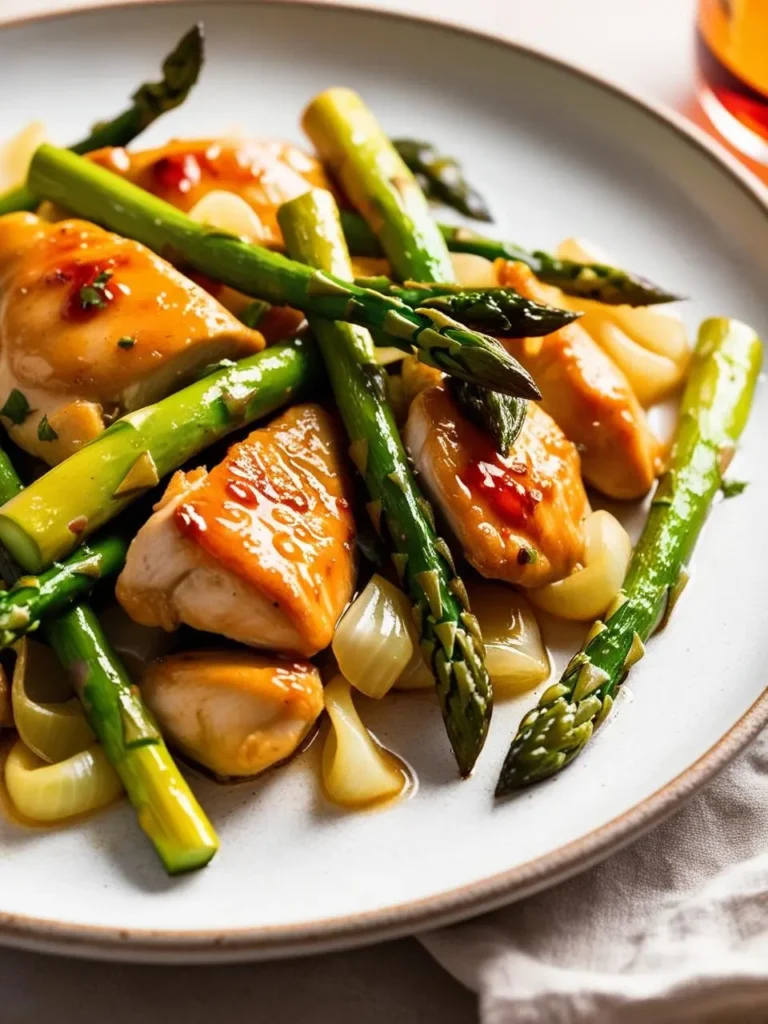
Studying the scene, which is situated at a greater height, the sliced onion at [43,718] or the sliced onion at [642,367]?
the sliced onion at [642,367]

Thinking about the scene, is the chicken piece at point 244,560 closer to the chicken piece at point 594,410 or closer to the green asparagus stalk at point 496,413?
the green asparagus stalk at point 496,413

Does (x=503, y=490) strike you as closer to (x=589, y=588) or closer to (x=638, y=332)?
(x=589, y=588)

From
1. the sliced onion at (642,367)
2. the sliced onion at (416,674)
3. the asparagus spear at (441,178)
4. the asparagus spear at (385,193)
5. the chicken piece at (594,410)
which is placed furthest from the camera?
the asparagus spear at (441,178)

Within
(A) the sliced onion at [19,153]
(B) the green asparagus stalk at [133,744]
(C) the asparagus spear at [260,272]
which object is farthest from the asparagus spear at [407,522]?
(A) the sliced onion at [19,153]

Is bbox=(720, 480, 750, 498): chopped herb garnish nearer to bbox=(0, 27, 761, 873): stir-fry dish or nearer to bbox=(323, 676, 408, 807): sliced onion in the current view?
bbox=(0, 27, 761, 873): stir-fry dish

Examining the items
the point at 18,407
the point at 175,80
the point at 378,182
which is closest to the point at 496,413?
the point at 378,182

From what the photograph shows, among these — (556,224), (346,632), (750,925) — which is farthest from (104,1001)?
(556,224)

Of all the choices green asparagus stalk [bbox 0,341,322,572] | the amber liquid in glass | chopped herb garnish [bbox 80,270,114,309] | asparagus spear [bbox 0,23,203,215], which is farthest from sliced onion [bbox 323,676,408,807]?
the amber liquid in glass
